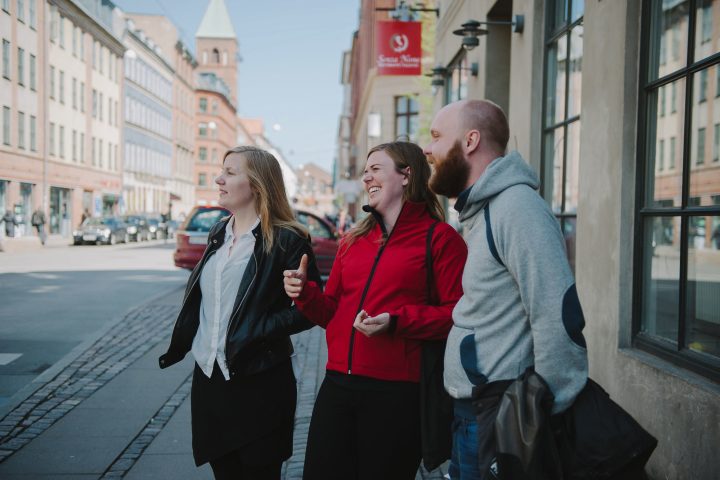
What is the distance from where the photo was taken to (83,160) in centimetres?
5094

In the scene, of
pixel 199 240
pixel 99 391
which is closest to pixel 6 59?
pixel 199 240

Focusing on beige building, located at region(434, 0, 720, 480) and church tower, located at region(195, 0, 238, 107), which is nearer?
beige building, located at region(434, 0, 720, 480)

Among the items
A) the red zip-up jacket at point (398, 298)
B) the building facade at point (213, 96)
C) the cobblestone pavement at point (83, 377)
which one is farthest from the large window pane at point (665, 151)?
the building facade at point (213, 96)

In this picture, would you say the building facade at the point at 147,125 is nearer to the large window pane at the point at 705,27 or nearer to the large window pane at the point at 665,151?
the large window pane at the point at 665,151

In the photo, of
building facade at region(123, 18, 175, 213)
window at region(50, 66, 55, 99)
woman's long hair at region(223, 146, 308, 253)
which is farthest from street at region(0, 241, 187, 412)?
building facade at region(123, 18, 175, 213)

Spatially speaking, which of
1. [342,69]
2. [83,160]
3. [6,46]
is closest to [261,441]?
[6,46]

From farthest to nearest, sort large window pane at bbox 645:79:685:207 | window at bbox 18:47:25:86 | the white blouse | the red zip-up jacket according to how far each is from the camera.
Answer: window at bbox 18:47:25:86
large window pane at bbox 645:79:685:207
the white blouse
the red zip-up jacket

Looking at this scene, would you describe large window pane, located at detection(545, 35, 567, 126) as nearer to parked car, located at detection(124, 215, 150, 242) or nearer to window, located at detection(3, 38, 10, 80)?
window, located at detection(3, 38, 10, 80)

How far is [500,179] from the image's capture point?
2.35 metres

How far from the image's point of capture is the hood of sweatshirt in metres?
2.34

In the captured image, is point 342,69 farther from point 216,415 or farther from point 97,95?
point 216,415

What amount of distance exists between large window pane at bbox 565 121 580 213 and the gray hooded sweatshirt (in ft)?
13.5

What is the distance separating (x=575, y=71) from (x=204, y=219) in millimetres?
10684

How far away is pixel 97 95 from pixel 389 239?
2157 inches
